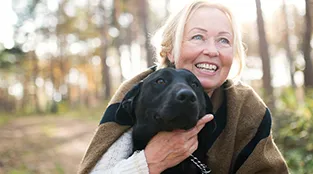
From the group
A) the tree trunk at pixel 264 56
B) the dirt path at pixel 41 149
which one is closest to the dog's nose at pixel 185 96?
the dirt path at pixel 41 149

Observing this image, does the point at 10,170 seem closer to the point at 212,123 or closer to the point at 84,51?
the point at 212,123

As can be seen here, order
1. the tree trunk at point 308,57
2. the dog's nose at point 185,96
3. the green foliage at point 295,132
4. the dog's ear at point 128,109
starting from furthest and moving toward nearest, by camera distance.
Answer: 1. the tree trunk at point 308,57
2. the green foliage at point 295,132
3. the dog's ear at point 128,109
4. the dog's nose at point 185,96

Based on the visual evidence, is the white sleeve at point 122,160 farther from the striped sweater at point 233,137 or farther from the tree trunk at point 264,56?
the tree trunk at point 264,56

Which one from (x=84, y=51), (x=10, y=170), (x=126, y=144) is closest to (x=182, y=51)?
(x=126, y=144)

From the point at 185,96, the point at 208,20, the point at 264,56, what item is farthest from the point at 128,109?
the point at 264,56

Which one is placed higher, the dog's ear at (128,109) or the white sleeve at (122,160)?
the dog's ear at (128,109)

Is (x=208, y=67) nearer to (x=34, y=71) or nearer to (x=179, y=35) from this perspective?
(x=179, y=35)

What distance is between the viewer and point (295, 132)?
6.39 m

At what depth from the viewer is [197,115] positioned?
2.31 m

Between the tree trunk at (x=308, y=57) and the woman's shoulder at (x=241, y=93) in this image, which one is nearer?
the woman's shoulder at (x=241, y=93)

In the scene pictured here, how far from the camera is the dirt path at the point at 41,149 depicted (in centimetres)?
787

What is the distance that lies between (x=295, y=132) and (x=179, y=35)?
4.16m

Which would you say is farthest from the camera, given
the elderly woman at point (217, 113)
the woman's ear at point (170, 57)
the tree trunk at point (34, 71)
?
the tree trunk at point (34, 71)

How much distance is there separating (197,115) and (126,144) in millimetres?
645
